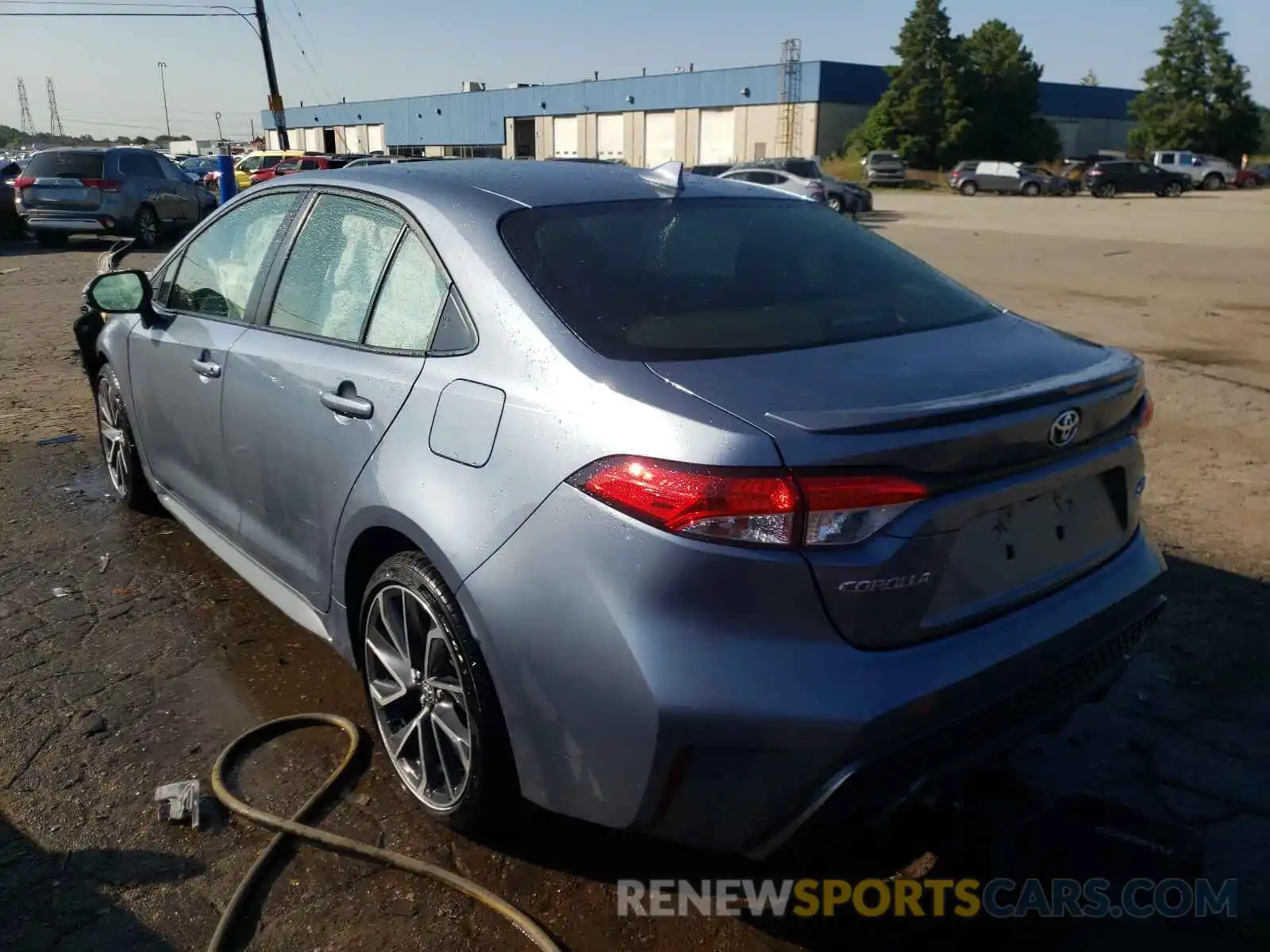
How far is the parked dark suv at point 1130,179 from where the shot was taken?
45.4 meters

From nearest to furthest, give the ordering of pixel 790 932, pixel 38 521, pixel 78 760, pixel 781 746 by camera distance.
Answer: pixel 781 746, pixel 790 932, pixel 78 760, pixel 38 521

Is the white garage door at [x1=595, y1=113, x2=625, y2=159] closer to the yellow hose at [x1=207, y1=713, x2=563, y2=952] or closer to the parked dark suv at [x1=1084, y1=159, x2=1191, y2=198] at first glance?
the parked dark suv at [x1=1084, y1=159, x2=1191, y2=198]

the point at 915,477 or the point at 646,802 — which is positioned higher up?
the point at 915,477

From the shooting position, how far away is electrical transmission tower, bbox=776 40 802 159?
6112 centimetres

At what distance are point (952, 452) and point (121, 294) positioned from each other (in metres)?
3.45

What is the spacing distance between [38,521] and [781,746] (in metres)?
4.55

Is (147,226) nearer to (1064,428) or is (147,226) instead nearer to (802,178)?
(802,178)

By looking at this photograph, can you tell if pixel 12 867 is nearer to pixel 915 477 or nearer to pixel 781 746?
pixel 781 746

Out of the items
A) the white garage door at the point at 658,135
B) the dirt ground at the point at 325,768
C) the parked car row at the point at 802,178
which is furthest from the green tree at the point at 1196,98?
the dirt ground at the point at 325,768

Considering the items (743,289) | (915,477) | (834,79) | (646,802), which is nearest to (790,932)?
(646,802)

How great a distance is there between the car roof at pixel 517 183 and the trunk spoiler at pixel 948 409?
1.22 m

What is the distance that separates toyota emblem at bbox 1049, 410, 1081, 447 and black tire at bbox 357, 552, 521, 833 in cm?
137

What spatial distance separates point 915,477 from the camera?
2.06 meters

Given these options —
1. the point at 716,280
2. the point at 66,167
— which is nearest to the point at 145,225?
the point at 66,167
